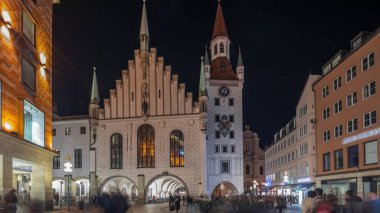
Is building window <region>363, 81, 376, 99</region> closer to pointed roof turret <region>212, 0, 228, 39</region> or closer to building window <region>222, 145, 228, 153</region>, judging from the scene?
building window <region>222, 145, 228, 153</region>

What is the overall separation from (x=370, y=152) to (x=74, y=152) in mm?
40483

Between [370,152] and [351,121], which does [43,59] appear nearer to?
[370,152]

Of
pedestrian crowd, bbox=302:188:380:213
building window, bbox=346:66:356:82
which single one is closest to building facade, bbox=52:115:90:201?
building window, bbox=346:66:356:82

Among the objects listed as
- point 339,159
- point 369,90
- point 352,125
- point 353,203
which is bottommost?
point 353,203

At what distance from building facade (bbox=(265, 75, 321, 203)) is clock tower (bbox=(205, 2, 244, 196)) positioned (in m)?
6.90

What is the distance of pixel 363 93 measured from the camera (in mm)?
37719

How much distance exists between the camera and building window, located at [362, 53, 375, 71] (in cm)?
3618

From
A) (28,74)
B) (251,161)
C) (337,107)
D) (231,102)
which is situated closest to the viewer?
(28,74)

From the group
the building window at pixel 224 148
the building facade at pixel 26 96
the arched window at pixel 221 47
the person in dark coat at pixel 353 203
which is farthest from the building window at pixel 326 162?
the arched window at pixel 221 47

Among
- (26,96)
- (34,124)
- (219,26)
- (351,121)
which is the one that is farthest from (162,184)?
(26,96)

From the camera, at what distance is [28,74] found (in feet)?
97.4

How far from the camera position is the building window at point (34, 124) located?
29516 millimetres

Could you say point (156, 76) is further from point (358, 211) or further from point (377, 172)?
point (358, 211)

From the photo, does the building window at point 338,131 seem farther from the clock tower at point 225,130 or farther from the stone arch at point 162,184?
the clock tower at point 225,130
